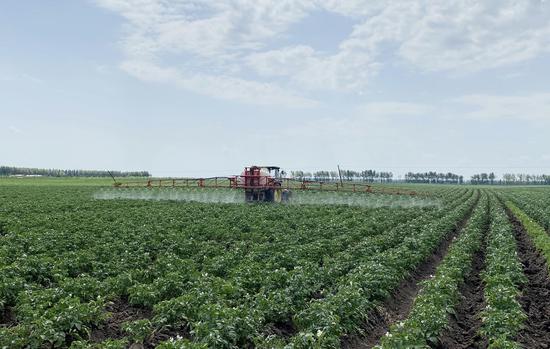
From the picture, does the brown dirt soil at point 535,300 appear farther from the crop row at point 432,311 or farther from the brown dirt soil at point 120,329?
the brown dirt soil at point 120,329

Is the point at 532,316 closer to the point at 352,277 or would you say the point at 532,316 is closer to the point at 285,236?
the point at 352,277

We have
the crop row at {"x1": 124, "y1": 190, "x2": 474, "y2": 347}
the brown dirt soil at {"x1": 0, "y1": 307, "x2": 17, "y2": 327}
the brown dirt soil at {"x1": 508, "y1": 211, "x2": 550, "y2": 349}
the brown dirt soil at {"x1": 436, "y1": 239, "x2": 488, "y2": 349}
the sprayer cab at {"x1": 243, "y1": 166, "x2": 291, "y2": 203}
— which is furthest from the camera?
the sprayer cab at {"x1": 243, "y1": 166, "x2": 291, "y2": 203}

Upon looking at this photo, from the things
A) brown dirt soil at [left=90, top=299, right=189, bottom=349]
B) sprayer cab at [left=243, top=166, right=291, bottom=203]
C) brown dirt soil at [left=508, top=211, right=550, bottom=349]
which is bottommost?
brown dirt soil at [left=508, top=211, right=550, bottom=349]

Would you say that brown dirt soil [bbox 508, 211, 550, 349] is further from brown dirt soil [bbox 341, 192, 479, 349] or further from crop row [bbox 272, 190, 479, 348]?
crop row [bbox 272, 190, 479, 348]

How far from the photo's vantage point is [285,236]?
20672mm

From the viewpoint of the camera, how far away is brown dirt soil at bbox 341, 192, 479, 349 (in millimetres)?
10234

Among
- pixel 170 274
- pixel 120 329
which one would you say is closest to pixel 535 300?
pixel 170 274

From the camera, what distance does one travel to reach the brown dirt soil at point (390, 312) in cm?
1023

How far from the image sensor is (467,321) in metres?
11.6

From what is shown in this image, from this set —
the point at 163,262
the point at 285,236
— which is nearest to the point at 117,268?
the point at 163,262

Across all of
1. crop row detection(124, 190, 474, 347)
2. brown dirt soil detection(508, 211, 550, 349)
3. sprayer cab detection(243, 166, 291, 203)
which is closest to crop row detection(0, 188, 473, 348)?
crop row detection(124, 190, 474, 347)

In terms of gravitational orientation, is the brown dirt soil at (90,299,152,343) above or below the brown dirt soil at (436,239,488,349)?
above

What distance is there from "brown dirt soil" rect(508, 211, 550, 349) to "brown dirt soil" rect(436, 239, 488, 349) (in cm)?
91

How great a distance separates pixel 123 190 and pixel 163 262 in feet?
113
